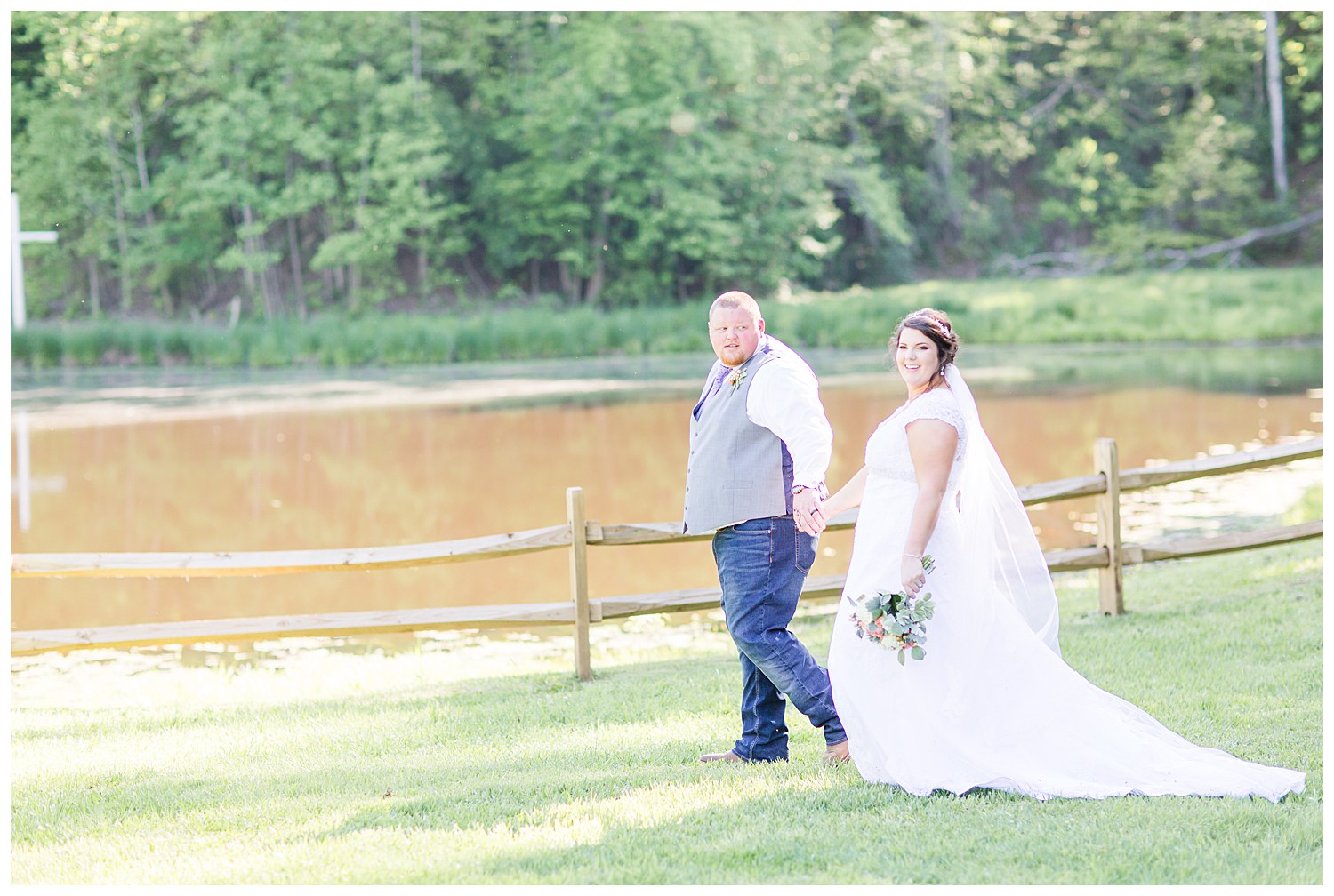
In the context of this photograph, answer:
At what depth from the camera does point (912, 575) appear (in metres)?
4.25

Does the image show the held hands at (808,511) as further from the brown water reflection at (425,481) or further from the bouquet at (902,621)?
the brown water reflection at (425,481)

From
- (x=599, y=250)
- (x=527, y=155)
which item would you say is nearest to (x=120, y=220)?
(x=527, y=155)

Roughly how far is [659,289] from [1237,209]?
16194 mm

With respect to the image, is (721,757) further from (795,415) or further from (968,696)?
(795,415)

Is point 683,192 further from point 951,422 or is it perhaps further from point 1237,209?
point 951,422

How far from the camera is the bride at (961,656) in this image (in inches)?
164

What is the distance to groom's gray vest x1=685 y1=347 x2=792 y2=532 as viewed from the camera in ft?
14.6

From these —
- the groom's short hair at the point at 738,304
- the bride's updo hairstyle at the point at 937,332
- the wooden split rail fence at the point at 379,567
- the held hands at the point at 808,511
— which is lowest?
the wooden split rail fence at the point at 379,567

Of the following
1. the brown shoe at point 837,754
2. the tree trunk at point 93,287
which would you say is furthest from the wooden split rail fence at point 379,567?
the tree trunk at point 93,287

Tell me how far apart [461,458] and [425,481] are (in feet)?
4.11

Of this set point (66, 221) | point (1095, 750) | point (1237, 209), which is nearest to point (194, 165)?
point (66, 221)

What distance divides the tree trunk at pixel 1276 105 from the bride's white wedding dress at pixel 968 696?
3744cm

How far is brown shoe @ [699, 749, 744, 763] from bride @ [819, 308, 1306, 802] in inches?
18.1

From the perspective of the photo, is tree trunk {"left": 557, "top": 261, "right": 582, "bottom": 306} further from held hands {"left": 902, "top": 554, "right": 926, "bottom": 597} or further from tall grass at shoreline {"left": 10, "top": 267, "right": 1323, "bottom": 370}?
held hands {"left": 902, "top": 554, "right": 926, "bottom": 597}
